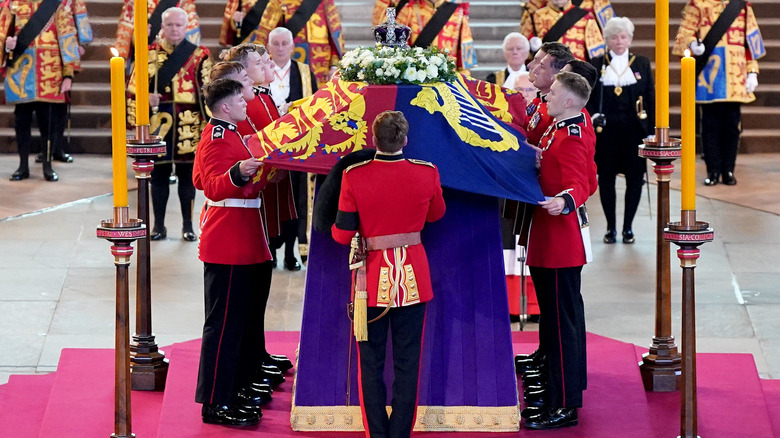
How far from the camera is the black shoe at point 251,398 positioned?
5.66 meters

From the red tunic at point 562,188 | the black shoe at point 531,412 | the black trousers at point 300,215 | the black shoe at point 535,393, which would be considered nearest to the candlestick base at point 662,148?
the red tunic at point 562,188

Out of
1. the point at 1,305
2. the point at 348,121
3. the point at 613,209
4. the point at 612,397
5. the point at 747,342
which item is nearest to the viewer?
the point at 348,121

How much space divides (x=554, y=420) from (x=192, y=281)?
3.69 m

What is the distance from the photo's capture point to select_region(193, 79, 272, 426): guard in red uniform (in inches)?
215

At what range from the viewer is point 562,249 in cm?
554

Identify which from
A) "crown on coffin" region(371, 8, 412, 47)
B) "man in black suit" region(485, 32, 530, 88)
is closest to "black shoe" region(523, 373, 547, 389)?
"crown on coffin" region(371, 8, 412, 47)

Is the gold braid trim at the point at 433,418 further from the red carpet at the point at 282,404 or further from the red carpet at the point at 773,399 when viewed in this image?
the red carpet at the point at 773,399

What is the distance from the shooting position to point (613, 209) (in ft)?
31.8

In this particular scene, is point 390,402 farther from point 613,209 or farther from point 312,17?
point 312,17

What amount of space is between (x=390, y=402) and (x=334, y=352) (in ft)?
1.05

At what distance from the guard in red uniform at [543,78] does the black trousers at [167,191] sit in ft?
13.6

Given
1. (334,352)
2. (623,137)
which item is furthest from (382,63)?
(623,137)

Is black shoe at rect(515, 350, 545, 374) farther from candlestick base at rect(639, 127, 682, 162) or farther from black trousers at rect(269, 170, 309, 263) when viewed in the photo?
black trousers at rect(269, 170, 309, 263)

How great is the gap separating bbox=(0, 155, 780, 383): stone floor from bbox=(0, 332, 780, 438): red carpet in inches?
23.1
